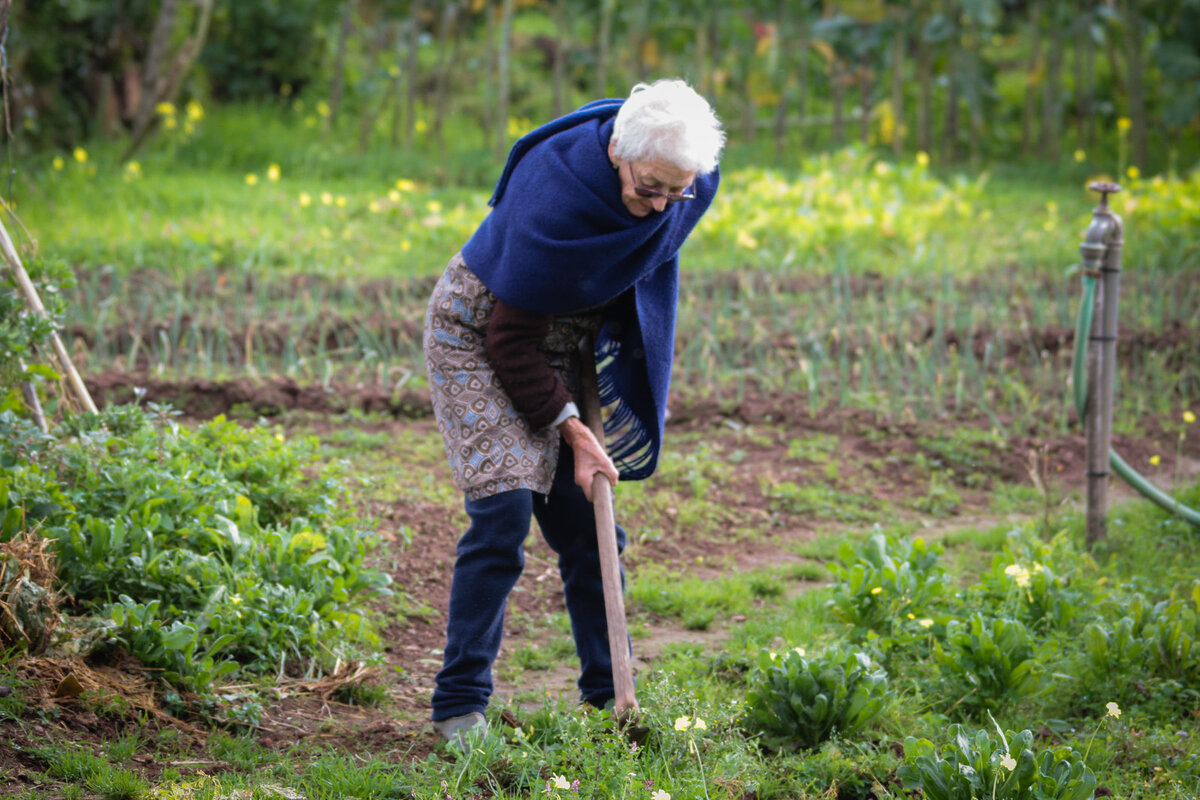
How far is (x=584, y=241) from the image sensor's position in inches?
105

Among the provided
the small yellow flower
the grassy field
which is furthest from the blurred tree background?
the grassy field

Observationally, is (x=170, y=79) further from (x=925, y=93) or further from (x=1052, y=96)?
(x=1052, y=96)

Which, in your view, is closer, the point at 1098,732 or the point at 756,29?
the point at 1098,732

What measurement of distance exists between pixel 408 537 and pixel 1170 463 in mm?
3492

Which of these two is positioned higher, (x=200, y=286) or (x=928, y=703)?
(x=200, y=286)

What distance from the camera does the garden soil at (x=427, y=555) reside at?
2717 mm

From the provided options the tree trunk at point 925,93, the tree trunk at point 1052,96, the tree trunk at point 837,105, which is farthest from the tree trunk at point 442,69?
the tree trunk at point 1052,96

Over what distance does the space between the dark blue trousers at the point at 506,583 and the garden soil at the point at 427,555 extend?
148 mm

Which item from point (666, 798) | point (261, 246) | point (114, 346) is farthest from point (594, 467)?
point (261, 246)

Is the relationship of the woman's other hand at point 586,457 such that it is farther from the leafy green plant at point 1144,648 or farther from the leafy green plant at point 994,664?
the leafy green plant at point 1144,648

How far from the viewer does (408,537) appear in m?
4.08

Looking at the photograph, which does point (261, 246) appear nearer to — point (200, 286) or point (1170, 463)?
point (200, 286)

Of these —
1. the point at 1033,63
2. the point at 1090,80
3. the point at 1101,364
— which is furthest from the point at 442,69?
the point at 1101,364

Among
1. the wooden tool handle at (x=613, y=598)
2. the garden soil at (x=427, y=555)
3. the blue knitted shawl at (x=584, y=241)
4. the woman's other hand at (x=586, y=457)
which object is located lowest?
the garden soil at (x=427, y=555)
